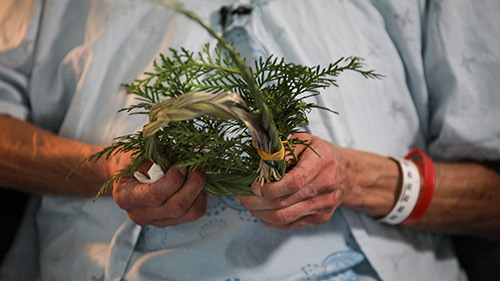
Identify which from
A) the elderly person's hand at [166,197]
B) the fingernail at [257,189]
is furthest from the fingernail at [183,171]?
the fingernail at [257,189]

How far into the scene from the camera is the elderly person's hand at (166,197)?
57 cm

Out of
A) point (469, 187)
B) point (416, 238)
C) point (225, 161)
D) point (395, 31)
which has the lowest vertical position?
point (416, 238)

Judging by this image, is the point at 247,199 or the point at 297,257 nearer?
the point at 247,199

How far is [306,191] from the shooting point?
607 millimetres

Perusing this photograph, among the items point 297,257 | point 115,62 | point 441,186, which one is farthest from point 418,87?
point 115,62

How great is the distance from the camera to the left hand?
0.55 meters

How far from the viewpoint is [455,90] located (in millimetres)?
784

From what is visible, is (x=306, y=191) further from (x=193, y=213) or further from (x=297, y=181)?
(x=193, y=213)

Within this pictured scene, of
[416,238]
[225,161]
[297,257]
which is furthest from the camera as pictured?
[416,238]

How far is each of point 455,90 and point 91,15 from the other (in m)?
0.74

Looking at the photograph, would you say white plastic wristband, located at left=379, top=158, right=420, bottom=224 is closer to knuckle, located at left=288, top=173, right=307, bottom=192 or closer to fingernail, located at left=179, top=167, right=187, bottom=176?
knuckle, located at left=288, top=173, right=307, bottom=192

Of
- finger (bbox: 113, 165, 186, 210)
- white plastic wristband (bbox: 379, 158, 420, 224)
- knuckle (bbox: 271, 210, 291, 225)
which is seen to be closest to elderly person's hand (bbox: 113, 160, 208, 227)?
finger (bbox: 113, 165, 186, 210)

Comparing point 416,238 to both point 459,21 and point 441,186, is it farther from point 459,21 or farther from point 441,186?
point 459,21

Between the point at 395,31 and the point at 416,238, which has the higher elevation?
the point at 395,31
